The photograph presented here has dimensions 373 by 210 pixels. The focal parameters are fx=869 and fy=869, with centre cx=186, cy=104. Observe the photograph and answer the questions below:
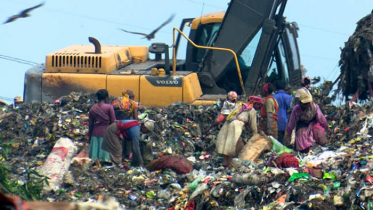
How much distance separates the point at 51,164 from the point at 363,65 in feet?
15.4

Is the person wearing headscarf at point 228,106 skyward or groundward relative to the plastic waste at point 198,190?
skyward

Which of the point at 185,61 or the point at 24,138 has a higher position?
the point at 185,61

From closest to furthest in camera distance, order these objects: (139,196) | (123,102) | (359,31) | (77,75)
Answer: (139,196)
(123,102)
(359,31)
(77,75)

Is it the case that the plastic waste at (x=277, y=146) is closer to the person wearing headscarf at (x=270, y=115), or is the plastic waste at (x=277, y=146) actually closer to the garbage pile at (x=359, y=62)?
the person wearing headscarf at (x=270, y=115)

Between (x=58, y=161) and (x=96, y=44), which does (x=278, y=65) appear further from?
(x=58, y=161)

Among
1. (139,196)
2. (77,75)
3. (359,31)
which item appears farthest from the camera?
(77,75)

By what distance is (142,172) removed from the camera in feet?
35.0

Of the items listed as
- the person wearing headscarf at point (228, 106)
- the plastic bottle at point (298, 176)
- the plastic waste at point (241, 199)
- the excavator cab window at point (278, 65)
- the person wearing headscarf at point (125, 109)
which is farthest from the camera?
the excavator cab window at point (278, 65)

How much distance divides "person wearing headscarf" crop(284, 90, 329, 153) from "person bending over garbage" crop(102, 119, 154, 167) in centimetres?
196

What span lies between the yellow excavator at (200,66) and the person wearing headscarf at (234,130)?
191cm

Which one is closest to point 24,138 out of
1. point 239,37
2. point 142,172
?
point 142,172

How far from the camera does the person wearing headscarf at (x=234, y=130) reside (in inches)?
426

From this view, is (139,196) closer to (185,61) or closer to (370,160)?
(370,160)


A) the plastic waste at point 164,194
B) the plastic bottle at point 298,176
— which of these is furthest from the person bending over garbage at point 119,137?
the plastic bottle at point 298,176
